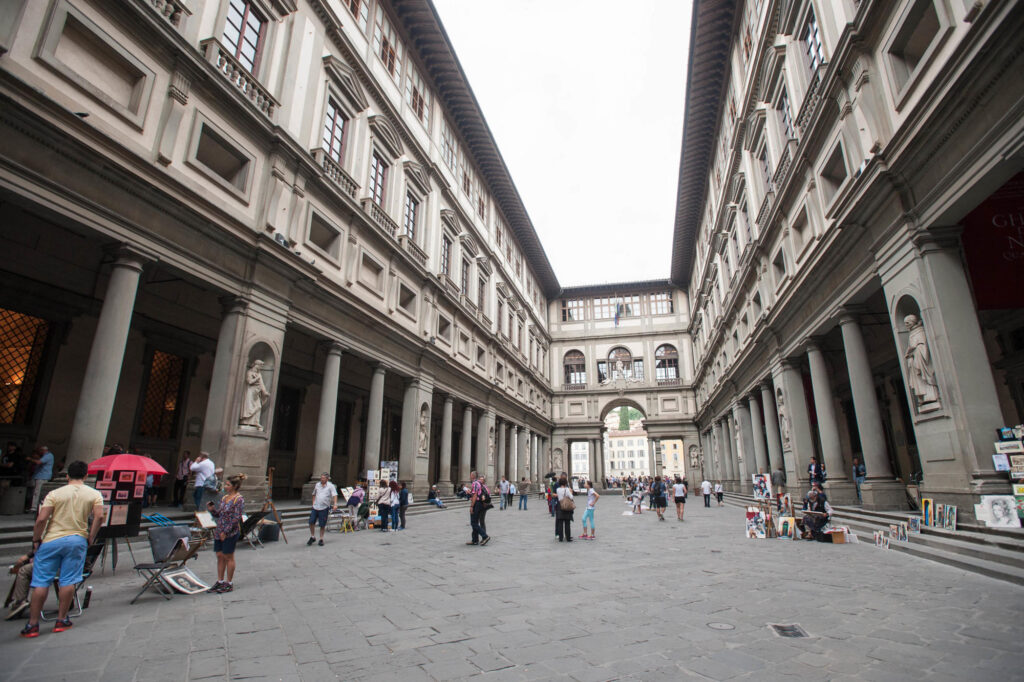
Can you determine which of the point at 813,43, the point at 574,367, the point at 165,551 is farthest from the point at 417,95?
the point at 574,367

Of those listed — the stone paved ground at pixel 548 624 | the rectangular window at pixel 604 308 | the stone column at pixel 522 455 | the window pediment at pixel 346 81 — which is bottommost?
the stone paved ground at pixel 548 624

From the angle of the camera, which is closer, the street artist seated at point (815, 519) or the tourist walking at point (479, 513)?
the tourist walking at point (479, 513)

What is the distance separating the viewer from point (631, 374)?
44.9 meters

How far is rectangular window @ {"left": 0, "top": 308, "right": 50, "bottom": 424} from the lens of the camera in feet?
33.7

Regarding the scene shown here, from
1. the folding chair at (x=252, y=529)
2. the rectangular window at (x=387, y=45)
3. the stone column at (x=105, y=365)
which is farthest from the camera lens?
the rectangular window at (x=387, y=45)

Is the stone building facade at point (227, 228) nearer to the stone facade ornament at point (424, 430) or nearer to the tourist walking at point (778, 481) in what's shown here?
the stone facade ornament at point (424, 430)

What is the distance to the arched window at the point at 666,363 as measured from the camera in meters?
44.3

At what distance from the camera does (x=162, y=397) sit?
536 inches

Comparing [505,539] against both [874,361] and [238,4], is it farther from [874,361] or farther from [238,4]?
[238,4]

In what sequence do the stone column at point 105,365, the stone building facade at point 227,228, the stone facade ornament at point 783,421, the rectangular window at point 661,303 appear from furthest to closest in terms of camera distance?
the rectangular window at point 661,303, the stone facade ornament at point 783,421, the stone building facade at point 227,228, the stone column at point 105,365

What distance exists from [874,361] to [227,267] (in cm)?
1920

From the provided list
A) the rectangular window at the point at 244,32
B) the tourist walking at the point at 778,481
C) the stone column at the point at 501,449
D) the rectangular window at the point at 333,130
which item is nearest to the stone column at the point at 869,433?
the tourist walking at the point at 778,481

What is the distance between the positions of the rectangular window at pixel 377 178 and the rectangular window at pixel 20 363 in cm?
986

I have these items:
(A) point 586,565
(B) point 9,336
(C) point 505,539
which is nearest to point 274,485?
(B) point 9,336
